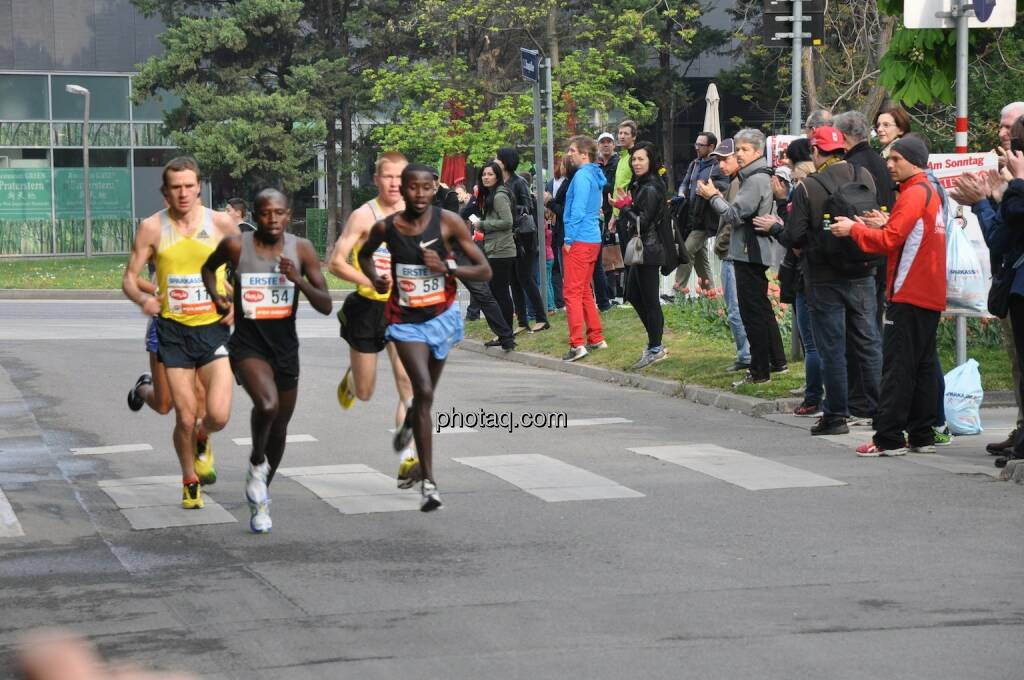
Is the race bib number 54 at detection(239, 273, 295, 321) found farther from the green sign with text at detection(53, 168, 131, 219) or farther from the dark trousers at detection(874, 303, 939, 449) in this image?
the green sign with text at detection(53, 168, 131, 219)

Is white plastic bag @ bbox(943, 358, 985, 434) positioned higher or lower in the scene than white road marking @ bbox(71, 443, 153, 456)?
higher

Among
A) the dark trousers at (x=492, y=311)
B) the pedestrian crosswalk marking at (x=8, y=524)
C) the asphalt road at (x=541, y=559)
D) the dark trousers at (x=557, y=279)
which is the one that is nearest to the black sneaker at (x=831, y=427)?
the asphalt road at (x=541, y=559)

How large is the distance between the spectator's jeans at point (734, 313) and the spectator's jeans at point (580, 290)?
213 cm

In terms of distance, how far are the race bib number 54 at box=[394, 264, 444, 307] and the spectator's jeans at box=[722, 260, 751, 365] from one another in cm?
562

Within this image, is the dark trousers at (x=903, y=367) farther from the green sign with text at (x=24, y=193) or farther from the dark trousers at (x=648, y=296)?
the green sign with text at (x=24, y=193)

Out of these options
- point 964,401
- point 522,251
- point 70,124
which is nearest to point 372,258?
point 964,401

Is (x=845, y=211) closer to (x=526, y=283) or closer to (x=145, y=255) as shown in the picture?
(x=145, y=255)

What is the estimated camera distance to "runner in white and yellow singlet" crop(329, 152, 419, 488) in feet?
30.0

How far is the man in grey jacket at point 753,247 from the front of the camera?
13117 millimetres

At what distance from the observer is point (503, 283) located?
17938mm

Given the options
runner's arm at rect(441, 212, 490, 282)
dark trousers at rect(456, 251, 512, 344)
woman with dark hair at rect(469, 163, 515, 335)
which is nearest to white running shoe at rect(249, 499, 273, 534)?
runner's arm at rect(441, 212, 490, 282)

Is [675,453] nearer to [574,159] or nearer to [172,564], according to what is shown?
[172,564]

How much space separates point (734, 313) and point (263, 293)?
6.82 m

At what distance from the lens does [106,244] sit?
50344mm
